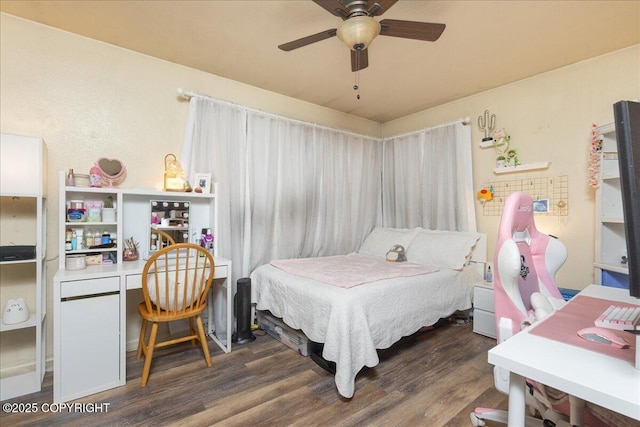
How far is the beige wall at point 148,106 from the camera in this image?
212 centimetres

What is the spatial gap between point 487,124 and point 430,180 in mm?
825

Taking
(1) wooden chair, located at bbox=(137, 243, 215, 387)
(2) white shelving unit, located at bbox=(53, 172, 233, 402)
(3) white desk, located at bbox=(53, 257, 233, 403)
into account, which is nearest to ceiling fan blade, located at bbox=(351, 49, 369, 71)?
(1) wooden chair, located at bbox=(137, 243, 215, 387)

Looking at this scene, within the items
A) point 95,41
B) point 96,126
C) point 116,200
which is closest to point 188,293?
point 116,200

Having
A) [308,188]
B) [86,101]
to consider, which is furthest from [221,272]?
[86,101]

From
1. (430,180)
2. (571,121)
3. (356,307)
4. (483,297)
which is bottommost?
(483,297)

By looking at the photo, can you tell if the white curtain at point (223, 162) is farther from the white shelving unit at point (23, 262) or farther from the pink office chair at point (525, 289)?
the pink office chair at point (525, 289)

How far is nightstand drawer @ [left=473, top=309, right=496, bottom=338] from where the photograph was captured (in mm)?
2678

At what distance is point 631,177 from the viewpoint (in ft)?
2.16

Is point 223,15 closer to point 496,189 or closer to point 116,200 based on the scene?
point 116,200

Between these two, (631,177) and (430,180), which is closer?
(631,177)

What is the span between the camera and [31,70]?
2.11 meters

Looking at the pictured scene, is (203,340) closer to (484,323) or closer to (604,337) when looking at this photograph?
(604,337)

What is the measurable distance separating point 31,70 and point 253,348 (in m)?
2.62

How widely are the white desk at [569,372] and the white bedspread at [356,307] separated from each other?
1.11 m
